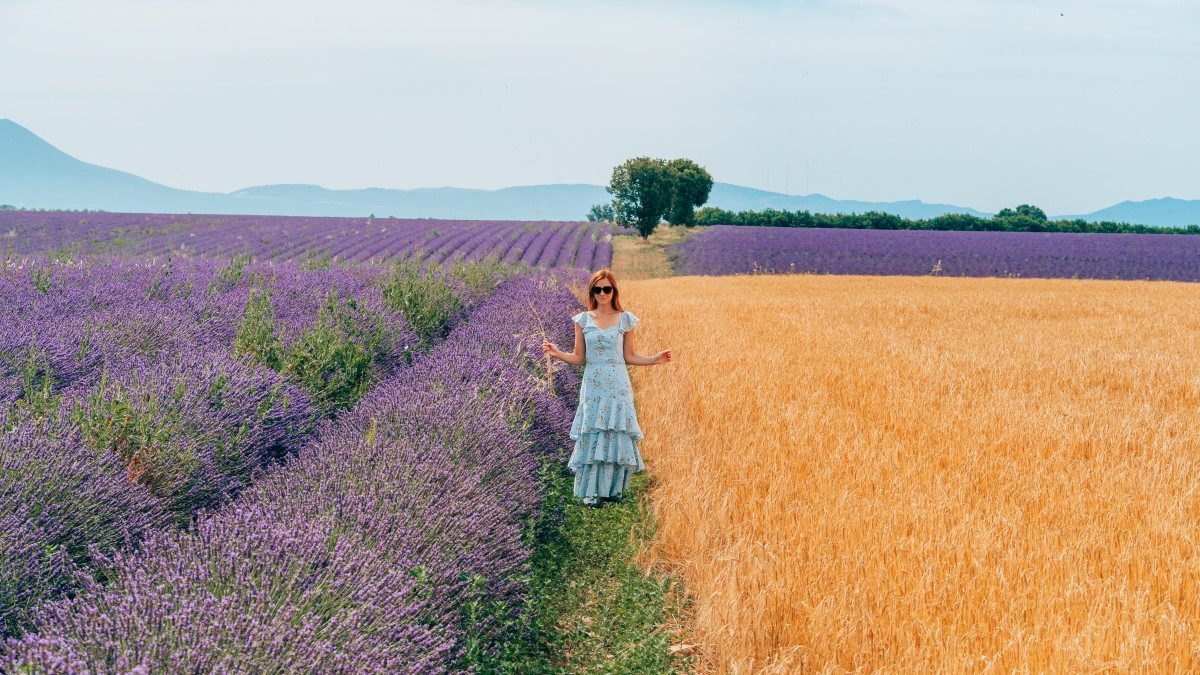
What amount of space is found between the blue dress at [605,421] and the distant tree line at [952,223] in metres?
47.7

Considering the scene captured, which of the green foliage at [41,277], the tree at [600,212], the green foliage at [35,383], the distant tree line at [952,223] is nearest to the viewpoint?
the green foliage at [35,383]

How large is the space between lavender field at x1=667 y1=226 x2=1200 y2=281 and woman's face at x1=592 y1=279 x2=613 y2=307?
82.0 feet

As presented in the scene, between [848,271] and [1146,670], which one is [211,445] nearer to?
[1146,670]

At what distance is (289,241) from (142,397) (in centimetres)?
2535

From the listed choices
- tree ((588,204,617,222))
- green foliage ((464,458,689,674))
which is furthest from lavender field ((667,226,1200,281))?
tree ((588,204,617,222))

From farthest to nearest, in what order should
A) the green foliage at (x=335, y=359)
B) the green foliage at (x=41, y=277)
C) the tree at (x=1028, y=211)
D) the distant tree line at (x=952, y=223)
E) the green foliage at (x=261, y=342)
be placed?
the tree at (x=1028, y=211) → the distant tree line at (x=952, y=223) → the green foliage at (x=41, y=277) → the green foliage at (x=261, y=342) → the green foliage at (x=335, y=359)

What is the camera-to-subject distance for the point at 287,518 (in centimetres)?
281

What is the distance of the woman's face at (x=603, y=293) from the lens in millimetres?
4793

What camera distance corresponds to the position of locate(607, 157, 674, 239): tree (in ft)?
135

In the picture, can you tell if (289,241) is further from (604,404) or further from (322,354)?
(604,404)

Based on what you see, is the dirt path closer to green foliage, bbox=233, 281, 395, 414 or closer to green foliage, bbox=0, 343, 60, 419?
green foliage, bbox=233, 281, 395, 414

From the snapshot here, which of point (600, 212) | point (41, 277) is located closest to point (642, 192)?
point (41, 277)

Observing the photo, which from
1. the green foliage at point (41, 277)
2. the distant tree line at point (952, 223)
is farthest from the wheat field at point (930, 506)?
the distant tree line at point (952, 223)

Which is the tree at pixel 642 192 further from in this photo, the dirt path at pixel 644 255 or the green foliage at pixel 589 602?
the green foliage at pixel 589 602
